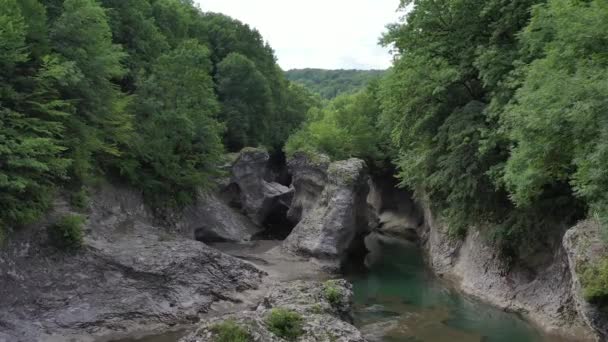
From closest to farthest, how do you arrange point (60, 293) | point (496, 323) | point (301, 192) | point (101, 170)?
point (60, 293), point (496, 323), point (101, 170), point (301, 192)

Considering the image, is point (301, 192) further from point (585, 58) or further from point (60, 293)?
point (585, 58)

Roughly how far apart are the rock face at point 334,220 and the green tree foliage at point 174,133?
6.50 m

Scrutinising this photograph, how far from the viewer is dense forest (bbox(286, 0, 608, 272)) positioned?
14.4 m

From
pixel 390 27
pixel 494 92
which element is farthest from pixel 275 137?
pixel 494 92

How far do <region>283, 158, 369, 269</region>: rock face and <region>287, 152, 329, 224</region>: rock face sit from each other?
247 cm

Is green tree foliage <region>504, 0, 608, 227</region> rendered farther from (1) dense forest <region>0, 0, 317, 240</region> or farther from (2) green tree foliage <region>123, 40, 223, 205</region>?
(2) green tree foliage <region>123, 40, 223, 205</region>

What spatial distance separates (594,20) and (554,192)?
305 inches

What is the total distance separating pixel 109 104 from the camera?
24.1 metres

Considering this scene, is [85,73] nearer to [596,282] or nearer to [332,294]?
[332,294]

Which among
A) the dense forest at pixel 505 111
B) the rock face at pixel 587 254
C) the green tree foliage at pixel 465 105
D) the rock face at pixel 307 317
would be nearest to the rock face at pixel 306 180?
the dense forest at pixel 505 111

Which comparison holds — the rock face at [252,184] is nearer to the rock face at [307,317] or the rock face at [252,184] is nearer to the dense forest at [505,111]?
the dense forest at [505,111]

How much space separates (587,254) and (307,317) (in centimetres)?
847

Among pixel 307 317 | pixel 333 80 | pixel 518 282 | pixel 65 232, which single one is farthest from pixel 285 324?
pixel 333 80

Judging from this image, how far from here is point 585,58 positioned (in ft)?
50.3
